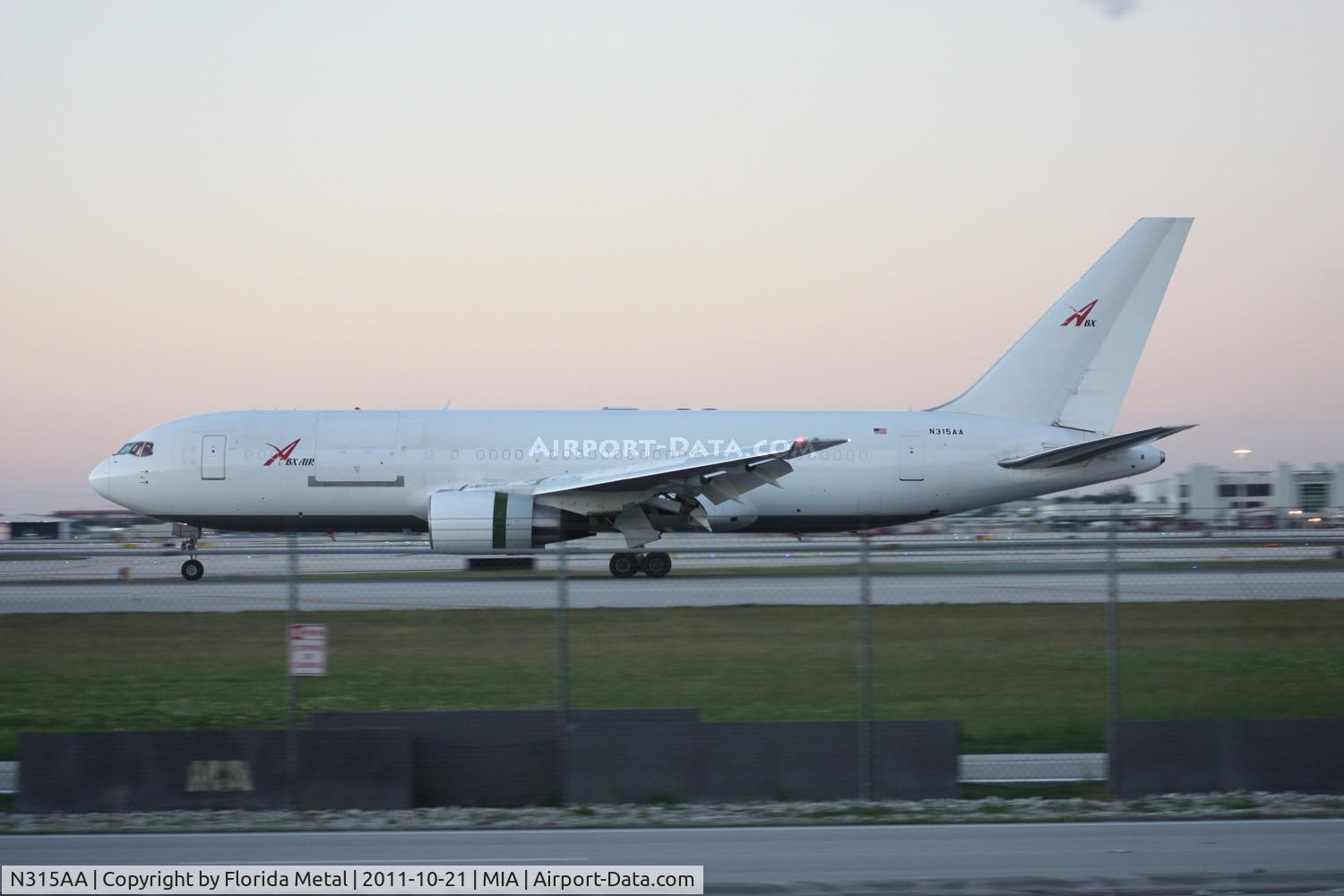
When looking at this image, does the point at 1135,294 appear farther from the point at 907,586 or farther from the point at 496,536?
the point at 907,586

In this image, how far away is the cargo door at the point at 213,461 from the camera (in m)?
27.0

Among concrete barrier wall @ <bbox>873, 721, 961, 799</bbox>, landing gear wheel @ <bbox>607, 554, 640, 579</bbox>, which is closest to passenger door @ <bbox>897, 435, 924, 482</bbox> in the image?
landing gear wheel @ <bbox>607, 554, 640, 579</bbox>

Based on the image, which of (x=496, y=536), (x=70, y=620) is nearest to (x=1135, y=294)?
(x=496, y=536)

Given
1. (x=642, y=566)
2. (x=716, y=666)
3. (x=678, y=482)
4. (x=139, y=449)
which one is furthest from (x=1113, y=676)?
(x=139, y=449)

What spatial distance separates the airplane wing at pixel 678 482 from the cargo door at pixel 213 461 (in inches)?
258

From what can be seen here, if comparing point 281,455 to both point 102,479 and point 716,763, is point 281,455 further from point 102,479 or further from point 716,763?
point 716,763

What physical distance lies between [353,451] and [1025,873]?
21.5m

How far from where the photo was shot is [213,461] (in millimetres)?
27047

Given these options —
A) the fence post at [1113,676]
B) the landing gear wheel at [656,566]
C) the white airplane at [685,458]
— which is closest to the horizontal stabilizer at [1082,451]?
the white airplane at [685,458]

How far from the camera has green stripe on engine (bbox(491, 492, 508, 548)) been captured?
2500 cm

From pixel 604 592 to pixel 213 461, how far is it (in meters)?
18.7

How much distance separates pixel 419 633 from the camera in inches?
403

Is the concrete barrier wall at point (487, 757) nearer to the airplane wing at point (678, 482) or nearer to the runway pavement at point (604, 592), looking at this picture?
the runway pavement at point (604, 592)

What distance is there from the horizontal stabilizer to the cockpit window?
18223 millimetres
